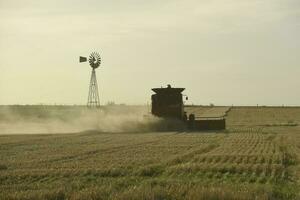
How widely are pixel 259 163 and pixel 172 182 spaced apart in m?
5.97

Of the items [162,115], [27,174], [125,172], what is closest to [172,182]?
[125,172]

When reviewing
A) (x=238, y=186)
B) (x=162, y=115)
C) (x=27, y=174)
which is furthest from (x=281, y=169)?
(x=162, y=115)

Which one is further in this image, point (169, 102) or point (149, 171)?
point (169, 102)

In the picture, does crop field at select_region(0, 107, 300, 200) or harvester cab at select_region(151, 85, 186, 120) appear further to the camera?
harvester cab at select_region(151, 85, 186, 120)

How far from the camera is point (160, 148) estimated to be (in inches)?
1191

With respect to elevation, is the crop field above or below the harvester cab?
below

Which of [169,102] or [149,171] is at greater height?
[169,102]

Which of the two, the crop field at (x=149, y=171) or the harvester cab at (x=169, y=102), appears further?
the harvester cab at (x=169, y=102)

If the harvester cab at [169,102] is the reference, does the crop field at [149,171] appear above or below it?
below

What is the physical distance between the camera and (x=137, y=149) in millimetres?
29672

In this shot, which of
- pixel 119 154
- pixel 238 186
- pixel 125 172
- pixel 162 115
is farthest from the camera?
pixel 162 115

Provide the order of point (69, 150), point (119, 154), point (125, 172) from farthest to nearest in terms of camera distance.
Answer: point (69, 150) < point (119, 154) < point (125, 172)

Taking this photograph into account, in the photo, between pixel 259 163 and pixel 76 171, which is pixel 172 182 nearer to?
pixel 76 171

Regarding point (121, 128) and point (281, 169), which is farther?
point (121, 128)
